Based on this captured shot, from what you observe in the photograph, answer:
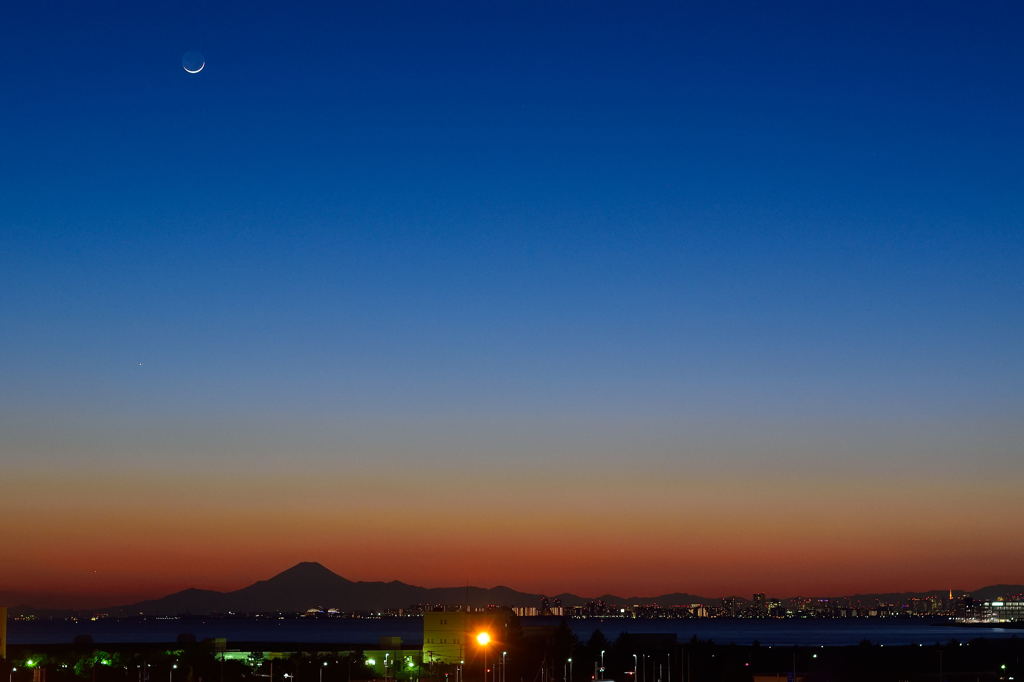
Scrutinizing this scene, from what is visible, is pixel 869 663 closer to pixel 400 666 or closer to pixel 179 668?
pixel 400 666

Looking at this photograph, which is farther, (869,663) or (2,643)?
(869,663)

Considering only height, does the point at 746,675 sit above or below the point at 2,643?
below

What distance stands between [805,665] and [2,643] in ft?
242

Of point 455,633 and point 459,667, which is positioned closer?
point 459,667


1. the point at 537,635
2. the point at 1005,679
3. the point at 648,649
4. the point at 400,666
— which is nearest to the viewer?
the point at 1005,679

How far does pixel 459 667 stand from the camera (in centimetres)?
7075

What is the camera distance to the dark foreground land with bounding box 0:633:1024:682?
3054 inches

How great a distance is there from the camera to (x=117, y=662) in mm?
84812

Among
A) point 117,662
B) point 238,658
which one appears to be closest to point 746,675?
point 238,658

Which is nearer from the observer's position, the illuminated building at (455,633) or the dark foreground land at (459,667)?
the dark foreground land at (459,667)

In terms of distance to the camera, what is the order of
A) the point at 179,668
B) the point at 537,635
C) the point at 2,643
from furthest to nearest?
the point at 537,635 < the point at 179,668 < the point at 2,643

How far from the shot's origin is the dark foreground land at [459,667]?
77562 mm

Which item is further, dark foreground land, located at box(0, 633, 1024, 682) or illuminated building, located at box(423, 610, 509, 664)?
illuminated building, located at box(423, 610, 509, 664)

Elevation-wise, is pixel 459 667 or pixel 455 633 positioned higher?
pixel 455 633
